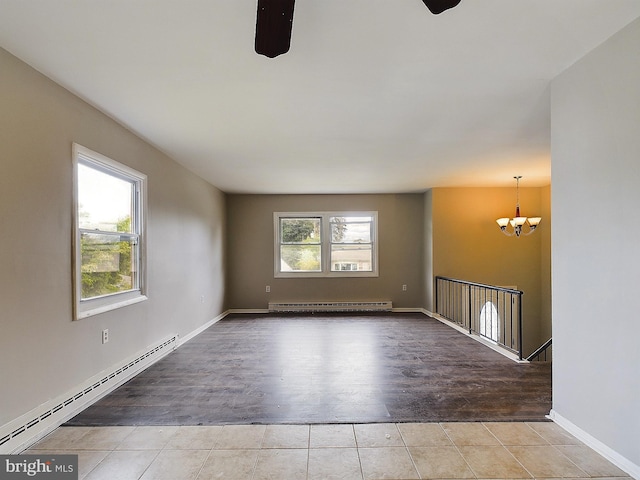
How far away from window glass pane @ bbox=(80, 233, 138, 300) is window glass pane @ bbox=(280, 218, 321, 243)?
12.2 feet

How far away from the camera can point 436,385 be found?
122 inches

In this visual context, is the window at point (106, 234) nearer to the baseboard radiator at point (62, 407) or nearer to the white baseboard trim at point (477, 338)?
the baseboard radiator at point (62, 407)

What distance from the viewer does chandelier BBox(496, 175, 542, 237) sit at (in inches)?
222

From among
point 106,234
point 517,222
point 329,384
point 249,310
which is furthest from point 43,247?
point 517,222

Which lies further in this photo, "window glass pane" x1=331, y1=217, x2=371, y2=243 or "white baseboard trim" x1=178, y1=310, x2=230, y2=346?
"window glass pane" x1=331, y1=217, x2=371, y2=243

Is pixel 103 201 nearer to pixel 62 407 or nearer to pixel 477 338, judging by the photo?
pixel 62 407

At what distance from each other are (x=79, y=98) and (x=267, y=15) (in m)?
2.08

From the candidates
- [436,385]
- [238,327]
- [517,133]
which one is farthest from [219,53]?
[238,327]

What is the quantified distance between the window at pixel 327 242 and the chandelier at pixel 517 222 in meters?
2.41

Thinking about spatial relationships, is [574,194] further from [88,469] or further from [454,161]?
[88,469]

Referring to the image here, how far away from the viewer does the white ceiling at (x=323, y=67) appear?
1723mm

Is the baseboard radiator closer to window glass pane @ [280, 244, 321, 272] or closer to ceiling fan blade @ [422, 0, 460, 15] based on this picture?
ceiling fan blade @ [422, 0, 460, 15]

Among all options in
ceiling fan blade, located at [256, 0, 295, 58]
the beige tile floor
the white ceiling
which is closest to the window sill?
the beige tile floor

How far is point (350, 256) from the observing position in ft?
23.3
